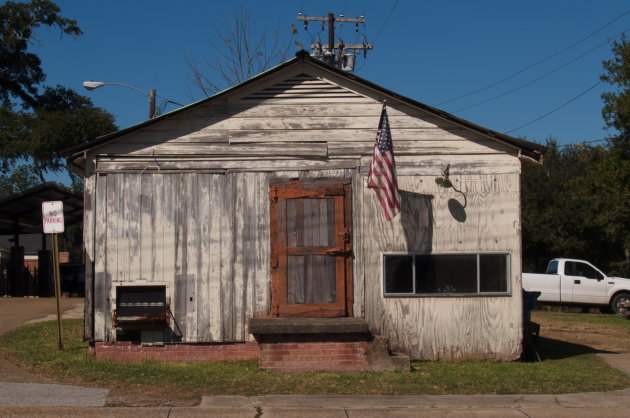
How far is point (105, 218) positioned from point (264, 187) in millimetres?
2513

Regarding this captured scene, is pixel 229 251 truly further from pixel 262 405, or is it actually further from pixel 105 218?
pixel 262 405

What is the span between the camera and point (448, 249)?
11.6 meters

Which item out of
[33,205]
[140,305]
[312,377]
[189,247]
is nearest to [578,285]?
[312,377]

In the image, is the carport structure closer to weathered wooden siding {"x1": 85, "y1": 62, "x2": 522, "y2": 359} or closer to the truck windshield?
weathered wooden siding {"x1": 85, "y1": 62, "x2": 522, "y2": 359}

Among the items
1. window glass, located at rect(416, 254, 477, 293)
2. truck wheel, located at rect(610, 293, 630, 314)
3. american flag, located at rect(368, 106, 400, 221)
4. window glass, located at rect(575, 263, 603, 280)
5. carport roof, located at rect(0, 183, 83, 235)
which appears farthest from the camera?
window glass, located at rect(575, 263, 603, 280)

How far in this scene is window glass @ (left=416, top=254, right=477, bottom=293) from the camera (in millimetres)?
11539

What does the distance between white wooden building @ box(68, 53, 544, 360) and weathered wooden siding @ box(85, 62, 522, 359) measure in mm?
19

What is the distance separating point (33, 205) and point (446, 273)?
16244 millimetres

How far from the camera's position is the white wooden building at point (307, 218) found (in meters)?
11.3

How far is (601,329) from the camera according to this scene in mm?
18641

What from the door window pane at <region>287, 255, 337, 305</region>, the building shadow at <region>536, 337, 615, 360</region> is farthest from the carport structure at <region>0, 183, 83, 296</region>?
the building shadow at <region>536, 337, 615, 360</region>

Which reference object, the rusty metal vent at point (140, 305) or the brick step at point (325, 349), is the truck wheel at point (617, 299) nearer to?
the brick step at point (325, 349)

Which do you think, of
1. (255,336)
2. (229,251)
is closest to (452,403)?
(255,336)

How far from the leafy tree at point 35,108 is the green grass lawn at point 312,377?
23466 mm
